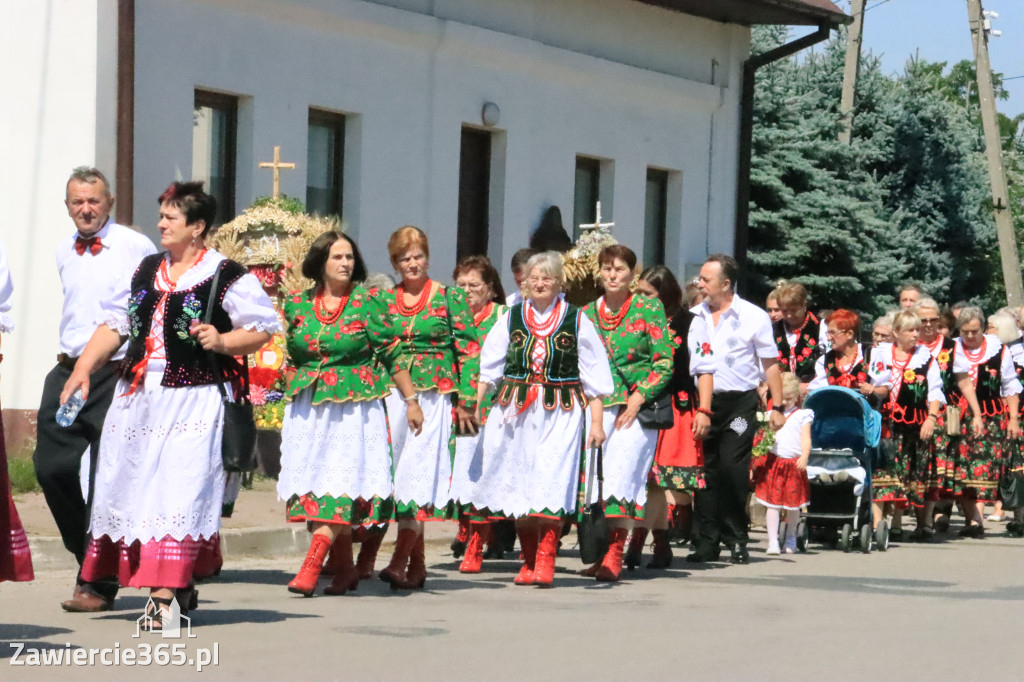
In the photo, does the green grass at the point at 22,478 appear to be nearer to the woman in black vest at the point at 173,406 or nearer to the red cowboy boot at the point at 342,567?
the red cowboy boot at the point at 342,567

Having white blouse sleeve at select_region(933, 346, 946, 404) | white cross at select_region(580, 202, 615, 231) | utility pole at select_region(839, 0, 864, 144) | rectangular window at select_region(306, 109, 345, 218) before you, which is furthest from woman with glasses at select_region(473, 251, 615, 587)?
utility pole at select_region(839, 0, 864, 144)

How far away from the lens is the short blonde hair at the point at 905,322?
15.2 metres

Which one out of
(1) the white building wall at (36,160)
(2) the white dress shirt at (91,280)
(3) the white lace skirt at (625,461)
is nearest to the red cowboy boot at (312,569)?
(2) the white dress shirt at (91,280)

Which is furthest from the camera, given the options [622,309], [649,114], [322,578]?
[649,114]

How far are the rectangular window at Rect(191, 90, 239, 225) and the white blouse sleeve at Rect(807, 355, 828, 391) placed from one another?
5.84 metres

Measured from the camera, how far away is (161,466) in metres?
8.22

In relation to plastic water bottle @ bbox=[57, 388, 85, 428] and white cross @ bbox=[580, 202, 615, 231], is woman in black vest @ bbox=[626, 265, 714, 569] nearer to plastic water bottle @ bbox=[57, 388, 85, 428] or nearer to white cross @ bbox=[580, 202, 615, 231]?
plastic water bottle @ bbox=[57, 388, 85, 428]

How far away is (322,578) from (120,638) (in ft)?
9.52

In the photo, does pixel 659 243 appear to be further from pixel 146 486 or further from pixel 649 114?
pixel 146 486

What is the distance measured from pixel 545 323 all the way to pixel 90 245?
2.89 meters

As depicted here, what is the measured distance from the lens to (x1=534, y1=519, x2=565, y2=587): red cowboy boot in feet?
35.4

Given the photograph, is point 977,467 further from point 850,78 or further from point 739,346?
point 850,78

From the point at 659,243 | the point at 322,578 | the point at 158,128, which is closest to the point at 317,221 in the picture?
the point at 158,128

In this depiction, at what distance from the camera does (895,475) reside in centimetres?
1516
